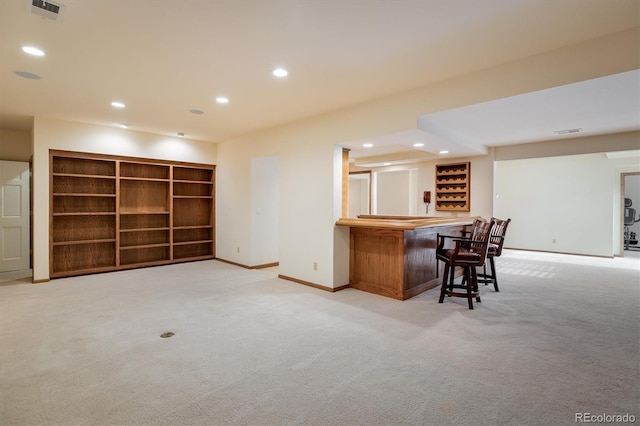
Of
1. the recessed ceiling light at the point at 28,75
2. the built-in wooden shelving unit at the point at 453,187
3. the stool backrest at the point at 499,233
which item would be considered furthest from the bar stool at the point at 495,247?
the recessed ceiling light at the point at 28,75

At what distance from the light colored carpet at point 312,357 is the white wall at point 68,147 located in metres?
0.81

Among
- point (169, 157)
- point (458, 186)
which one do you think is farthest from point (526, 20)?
point (169, 157)

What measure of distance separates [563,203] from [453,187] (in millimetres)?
3588

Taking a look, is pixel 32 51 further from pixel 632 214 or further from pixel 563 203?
pixel 632 214

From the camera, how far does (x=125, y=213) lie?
5914 mm

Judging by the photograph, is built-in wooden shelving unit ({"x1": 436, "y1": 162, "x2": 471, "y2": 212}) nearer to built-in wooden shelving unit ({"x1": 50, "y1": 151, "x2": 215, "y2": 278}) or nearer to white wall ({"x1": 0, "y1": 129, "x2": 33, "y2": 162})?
built-in wooden shelving unit ({"x1": 50, "y1": 151, "x2": 215, "y2": 278})

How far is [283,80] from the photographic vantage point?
11.2ft

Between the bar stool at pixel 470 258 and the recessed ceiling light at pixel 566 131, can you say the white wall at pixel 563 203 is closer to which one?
the recessed ceiling light at pixel 566 131

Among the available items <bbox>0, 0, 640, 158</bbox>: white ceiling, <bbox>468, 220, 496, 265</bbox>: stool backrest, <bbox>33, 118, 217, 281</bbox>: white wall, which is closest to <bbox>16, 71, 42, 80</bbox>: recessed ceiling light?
<bbox>0, 0, 640, 158</bbox>: white ceiling

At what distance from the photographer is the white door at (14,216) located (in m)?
5.72

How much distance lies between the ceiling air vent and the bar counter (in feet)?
11.3

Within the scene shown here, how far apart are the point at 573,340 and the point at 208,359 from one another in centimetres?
319

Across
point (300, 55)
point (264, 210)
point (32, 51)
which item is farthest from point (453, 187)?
point (32, 51)

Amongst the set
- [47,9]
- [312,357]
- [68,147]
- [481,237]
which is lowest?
A: [312,357]
